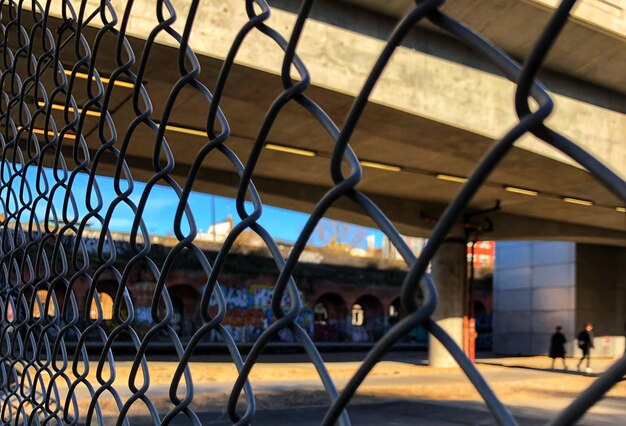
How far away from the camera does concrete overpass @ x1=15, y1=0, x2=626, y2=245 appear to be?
30.7 feet

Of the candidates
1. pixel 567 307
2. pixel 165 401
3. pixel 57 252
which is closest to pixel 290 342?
pixel 567 307

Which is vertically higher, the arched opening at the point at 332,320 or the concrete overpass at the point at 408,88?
the concrete overpass at the point at 408,88

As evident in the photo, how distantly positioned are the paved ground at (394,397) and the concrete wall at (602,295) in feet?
30.7

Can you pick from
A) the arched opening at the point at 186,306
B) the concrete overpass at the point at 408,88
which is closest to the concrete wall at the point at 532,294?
the concrete overpass at the point at 408,88

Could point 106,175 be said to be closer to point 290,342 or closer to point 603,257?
point 290,342

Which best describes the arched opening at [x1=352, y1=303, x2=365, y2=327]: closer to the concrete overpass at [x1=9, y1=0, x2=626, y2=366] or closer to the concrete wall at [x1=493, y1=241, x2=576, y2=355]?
the concrete wall at [x1=493, y1=241, x2=576, y2=355]

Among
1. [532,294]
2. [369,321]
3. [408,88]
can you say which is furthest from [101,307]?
[369,321]

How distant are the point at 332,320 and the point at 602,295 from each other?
19394 mm

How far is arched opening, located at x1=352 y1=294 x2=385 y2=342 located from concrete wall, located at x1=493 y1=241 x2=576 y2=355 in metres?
14.7

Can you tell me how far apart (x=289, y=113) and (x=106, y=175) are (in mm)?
7918

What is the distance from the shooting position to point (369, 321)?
4581 centimetres

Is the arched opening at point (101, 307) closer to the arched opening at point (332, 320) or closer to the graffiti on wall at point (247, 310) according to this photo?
the graffiti on wall at point (247, 310)

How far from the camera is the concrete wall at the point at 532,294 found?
1126 inches

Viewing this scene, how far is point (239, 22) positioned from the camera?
9078mm
